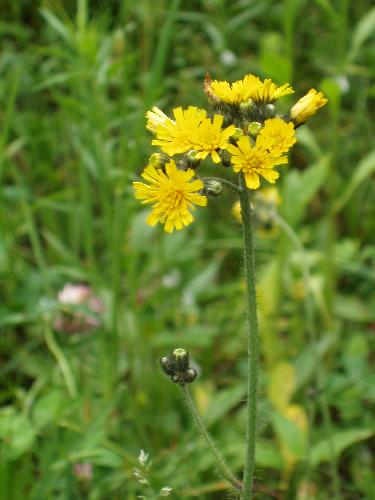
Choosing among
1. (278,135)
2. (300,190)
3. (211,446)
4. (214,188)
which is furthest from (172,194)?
(300,190)

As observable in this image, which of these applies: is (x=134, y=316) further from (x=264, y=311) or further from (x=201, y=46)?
(x=201, y=46)

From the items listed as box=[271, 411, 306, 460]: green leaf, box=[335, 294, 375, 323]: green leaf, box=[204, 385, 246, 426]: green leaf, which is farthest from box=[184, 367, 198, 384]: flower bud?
box=[335, 294, 375, 323]: green leaf

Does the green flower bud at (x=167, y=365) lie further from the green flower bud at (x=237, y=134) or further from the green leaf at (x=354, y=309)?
the green leaf at (x=354, y=309)

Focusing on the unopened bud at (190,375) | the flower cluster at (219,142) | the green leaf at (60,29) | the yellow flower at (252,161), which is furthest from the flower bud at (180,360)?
the green leaf at (60,29)

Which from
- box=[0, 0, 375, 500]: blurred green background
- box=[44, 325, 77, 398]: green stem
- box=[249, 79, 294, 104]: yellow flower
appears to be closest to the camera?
box=[249, 79, 294, 104]: yellow flower

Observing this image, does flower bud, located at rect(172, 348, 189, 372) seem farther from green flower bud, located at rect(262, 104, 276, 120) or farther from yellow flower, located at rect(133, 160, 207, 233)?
green flower bud, located at rect(262, 104, 276, 120)

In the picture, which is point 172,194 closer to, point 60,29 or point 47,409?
point 47,409

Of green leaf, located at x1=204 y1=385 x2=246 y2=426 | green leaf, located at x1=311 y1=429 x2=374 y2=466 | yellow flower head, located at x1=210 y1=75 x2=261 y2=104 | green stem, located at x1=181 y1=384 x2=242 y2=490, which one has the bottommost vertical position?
green leaf, located at x1=311 y1=429 x2=374 y2=466
